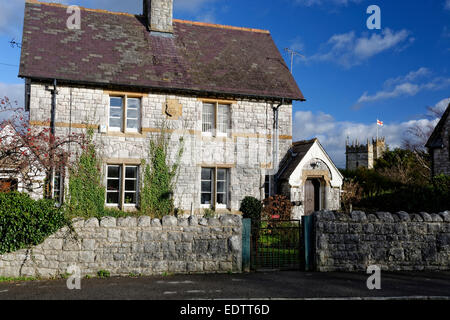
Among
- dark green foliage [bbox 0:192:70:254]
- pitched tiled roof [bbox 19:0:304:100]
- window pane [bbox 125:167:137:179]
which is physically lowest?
dark green foliage [bbox 0:192:70:254]

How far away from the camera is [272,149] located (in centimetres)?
1812

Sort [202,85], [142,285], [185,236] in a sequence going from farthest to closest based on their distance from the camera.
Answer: [202,85] → [185,236] → [142,285]

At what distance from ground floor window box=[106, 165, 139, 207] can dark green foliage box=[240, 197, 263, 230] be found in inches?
173

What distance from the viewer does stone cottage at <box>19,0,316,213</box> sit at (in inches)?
626

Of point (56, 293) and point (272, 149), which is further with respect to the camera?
point (272, 149)

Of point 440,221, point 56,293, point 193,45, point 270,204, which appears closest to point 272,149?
point 270,204

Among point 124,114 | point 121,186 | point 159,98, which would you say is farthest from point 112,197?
point 159,98

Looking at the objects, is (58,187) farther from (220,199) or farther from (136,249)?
(136,249)

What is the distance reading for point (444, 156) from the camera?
70.6 feet

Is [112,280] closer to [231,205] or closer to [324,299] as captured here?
[324,299]

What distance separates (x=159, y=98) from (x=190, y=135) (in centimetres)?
197

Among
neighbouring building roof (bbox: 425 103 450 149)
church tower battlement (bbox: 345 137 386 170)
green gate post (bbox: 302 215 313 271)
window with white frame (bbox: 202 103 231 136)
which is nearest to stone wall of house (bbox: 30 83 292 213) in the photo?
window with white frame (bbox: 202 103 231 136)

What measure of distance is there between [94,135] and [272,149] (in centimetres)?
749

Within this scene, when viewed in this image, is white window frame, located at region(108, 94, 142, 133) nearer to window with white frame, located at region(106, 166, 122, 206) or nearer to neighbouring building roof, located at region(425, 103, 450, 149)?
window with white frame, located at region(106, 166, 122, 206)
